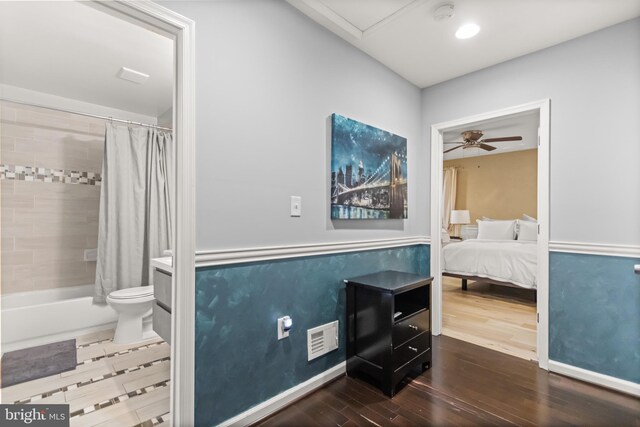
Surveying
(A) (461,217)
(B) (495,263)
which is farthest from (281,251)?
(A) (461,217)

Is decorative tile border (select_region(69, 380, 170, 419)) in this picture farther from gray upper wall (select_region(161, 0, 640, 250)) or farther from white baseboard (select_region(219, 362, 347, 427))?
gray upper wall (select_region(161, 0, 640, 250))

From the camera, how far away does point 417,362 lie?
2.10 m

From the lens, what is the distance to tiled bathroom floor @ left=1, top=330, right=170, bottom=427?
5.51 feet

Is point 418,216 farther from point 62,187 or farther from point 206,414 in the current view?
point 62,187

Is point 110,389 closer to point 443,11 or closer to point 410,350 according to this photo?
point 410,350

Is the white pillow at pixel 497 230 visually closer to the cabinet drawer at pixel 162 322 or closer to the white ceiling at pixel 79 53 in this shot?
the cabinet drawer at pixel 162 322

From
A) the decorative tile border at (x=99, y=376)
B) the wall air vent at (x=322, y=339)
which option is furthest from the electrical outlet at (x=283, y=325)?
the decorative tile border at (x=99, y=376)

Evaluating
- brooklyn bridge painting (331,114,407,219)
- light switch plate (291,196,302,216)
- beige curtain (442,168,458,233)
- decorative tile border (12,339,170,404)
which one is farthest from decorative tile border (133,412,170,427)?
beige curtain (442,168,458,233)

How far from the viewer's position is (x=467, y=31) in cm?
208

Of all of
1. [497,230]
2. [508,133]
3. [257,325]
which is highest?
[508,133]

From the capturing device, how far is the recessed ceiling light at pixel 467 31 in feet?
6.67

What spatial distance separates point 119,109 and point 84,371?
9.00 feet

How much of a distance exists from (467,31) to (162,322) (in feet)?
9.50

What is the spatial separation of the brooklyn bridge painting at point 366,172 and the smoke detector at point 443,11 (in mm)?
812
